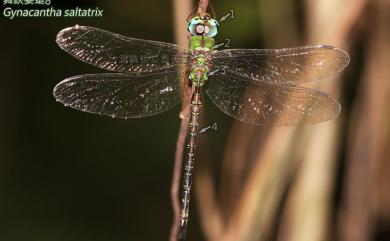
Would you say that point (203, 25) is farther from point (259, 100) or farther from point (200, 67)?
point (259, 100)

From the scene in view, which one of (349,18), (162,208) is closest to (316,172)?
(349,18)

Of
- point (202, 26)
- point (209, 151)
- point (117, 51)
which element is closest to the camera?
point (202, 26)

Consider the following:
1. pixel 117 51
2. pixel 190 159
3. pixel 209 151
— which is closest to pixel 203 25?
pixel 117 51

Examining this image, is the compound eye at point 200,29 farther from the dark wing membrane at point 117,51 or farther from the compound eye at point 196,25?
the dark wing membrane at point 117,51

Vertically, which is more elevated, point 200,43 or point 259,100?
point 200,43

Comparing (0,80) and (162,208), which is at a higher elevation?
(0,80)

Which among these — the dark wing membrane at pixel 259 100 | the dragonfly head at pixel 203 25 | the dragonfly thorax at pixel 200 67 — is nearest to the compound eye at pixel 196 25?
the dragonfly head at pixel 203 25

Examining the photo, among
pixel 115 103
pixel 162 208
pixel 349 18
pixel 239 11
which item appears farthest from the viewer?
pixel 162 208

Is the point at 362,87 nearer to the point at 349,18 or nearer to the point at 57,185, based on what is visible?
the point at 349,18
